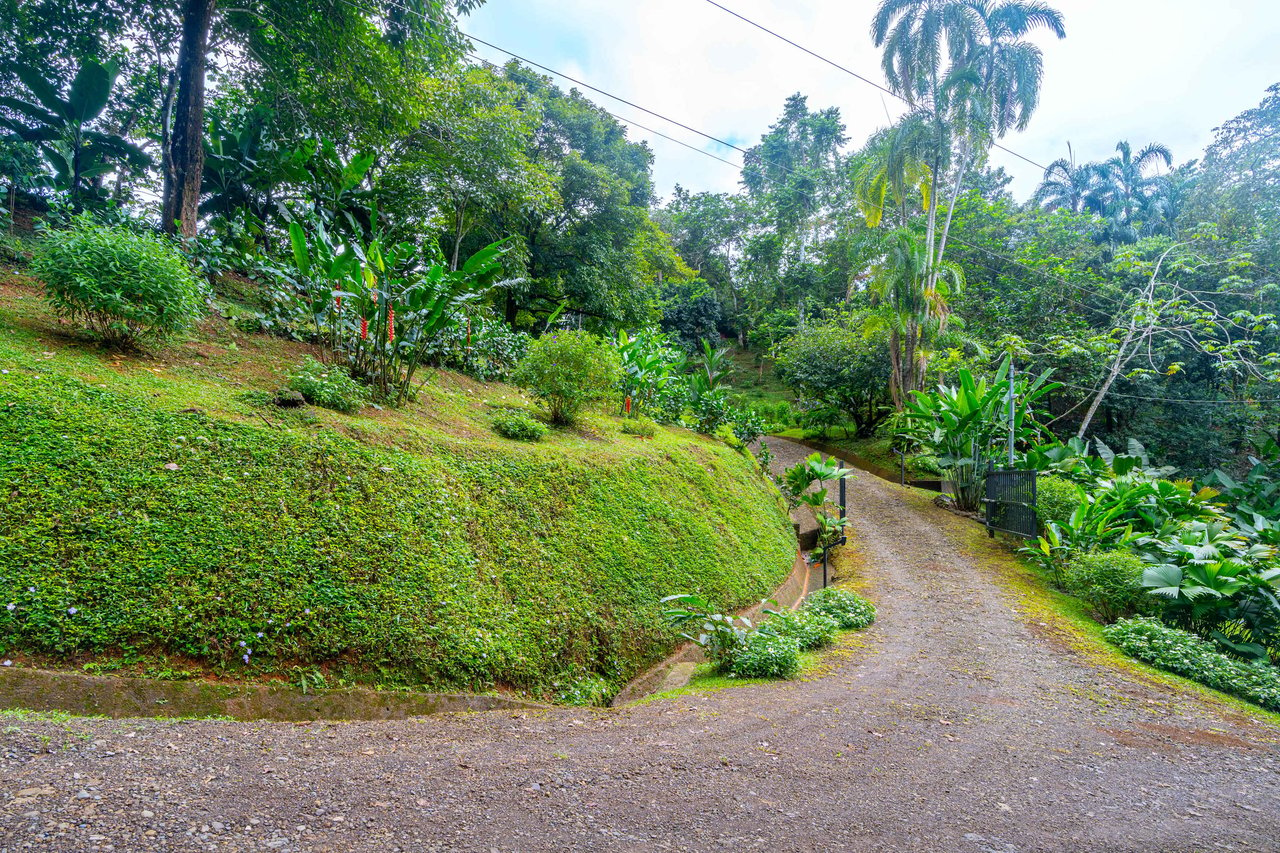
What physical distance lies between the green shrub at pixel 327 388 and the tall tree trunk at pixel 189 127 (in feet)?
12.5

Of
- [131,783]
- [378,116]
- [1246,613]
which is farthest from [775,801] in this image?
[378,116]

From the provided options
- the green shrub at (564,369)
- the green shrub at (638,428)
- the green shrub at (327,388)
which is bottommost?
the green shrub at (638,428)

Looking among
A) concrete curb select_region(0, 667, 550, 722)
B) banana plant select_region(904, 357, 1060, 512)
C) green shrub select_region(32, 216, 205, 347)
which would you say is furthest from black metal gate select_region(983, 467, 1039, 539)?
green shrub select_region(32, 216, 205, 347)

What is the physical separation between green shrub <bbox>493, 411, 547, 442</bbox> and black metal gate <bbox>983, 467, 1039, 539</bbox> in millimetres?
7057

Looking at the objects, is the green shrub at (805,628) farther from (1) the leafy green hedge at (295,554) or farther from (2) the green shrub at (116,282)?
(2) the green shrub at (116,282)

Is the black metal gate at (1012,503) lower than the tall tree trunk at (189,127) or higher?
lower

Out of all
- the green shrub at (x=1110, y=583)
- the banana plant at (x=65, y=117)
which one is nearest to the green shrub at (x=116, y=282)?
the banana plant at (x=65, y=117)

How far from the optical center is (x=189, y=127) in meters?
6.46

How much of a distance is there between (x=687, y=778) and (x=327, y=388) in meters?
Answer: 3.51

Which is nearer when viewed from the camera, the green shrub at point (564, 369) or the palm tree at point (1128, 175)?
the green shrub at point (564, 369)

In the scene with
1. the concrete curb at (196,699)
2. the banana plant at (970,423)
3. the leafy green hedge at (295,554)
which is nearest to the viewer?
the concrete curb at (196,699)

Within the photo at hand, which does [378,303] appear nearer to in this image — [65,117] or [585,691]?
[585,691]

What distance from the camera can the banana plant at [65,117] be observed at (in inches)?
293

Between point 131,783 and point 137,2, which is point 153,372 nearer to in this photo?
point 131,783
